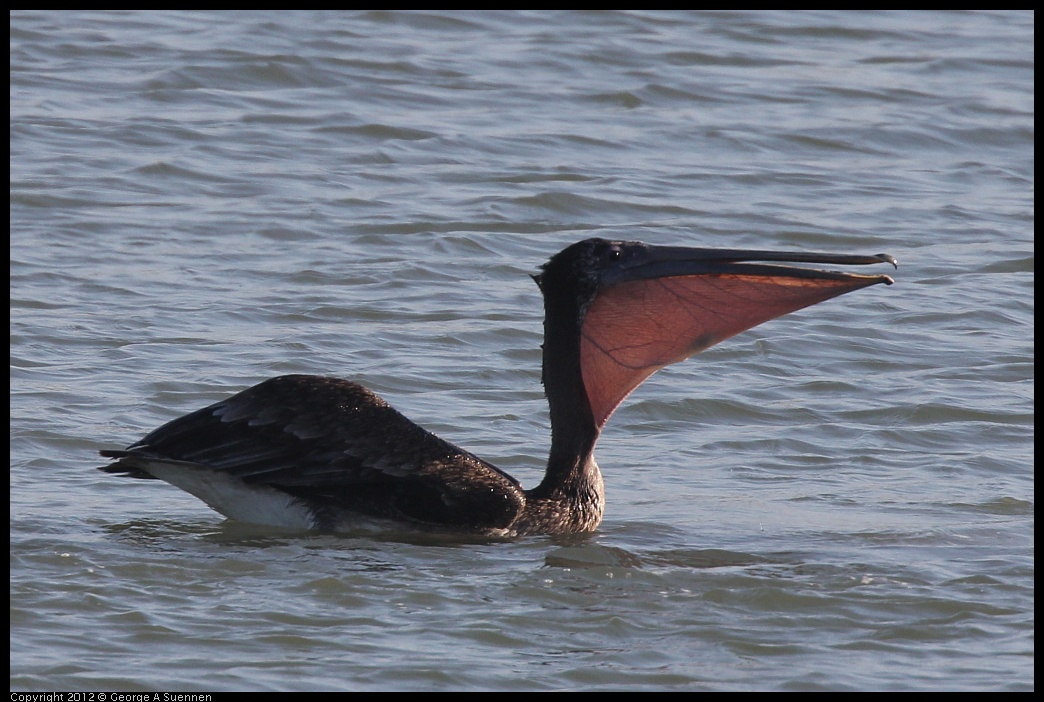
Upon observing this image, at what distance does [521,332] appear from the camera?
9.05 m

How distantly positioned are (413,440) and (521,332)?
8.52ft

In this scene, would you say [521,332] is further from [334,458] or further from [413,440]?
[334,458]

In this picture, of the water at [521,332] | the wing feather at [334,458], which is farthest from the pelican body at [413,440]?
the water at [521,332]

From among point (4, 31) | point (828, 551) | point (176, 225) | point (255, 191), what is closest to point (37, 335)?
point (176, 225)

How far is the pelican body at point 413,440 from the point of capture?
639cm

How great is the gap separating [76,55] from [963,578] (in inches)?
379

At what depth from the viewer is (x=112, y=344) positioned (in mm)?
8469

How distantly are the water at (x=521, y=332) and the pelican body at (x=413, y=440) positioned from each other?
5.4 inches

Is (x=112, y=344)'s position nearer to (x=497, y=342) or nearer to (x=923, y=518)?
(x=497, y=342)

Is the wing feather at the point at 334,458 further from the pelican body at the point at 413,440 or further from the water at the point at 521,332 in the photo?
the water at the point at 521,332

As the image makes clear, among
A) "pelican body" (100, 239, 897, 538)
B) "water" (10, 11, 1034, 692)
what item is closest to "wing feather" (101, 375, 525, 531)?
"pelican body" (100, 239, 897, 538)

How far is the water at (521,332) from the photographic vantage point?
5332mm

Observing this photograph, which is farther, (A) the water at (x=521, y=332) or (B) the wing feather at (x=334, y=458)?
(B) the wing feather at (x=334, y=458)

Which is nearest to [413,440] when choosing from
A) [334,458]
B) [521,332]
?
[334,458]
